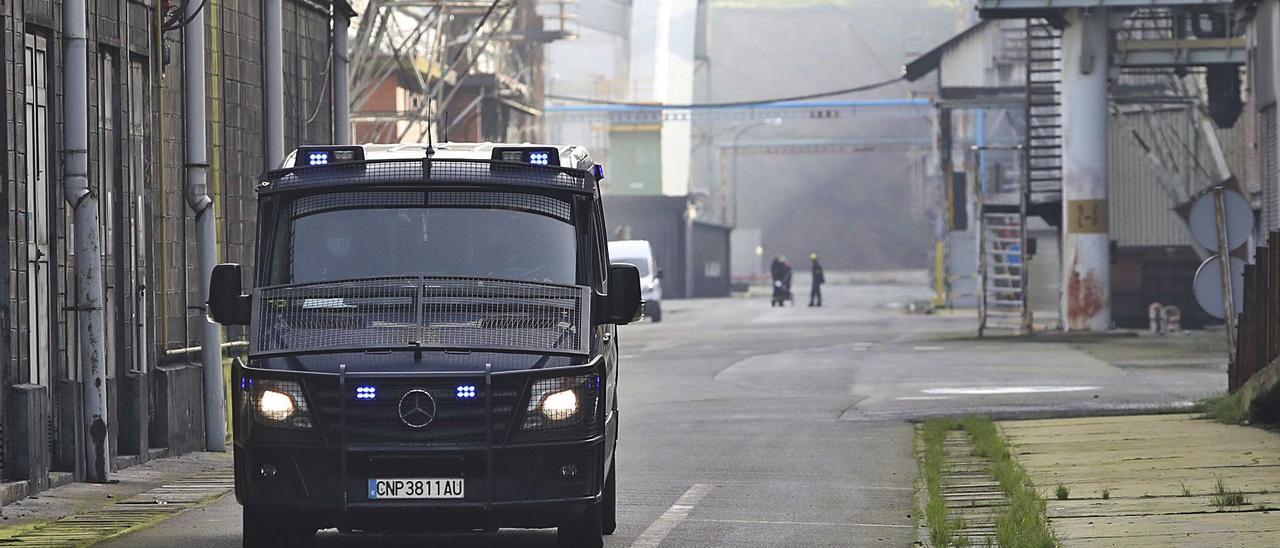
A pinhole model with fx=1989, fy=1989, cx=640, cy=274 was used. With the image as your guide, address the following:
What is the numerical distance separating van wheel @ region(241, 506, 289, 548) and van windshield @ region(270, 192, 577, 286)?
1276mm

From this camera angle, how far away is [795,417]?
2111 cm

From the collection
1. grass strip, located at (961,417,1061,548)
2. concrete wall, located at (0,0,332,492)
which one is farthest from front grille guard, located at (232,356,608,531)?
concrete wall, located at (0,0,332,492)

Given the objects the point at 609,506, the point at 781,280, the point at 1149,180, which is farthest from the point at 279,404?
the point at 781,280

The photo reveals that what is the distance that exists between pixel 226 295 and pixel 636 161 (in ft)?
244

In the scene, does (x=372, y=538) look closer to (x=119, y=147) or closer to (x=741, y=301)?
(x=119, y=147)

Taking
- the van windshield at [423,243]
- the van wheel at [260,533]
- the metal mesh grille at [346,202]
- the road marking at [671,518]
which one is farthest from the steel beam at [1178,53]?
the van wheel at [260,533]

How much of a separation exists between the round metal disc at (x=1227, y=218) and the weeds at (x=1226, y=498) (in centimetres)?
563

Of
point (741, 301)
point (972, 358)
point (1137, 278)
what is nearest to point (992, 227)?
point (1137, 278)

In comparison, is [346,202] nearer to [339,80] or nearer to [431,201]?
[431,201]

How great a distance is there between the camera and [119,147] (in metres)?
16.2

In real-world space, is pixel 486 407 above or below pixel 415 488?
above

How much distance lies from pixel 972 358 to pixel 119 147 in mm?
18722

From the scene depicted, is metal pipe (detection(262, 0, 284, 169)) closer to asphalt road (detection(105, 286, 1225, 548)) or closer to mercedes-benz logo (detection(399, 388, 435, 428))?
asphalt road (detection(105, 286, 1225, 548))

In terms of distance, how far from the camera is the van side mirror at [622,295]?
10.1 m
